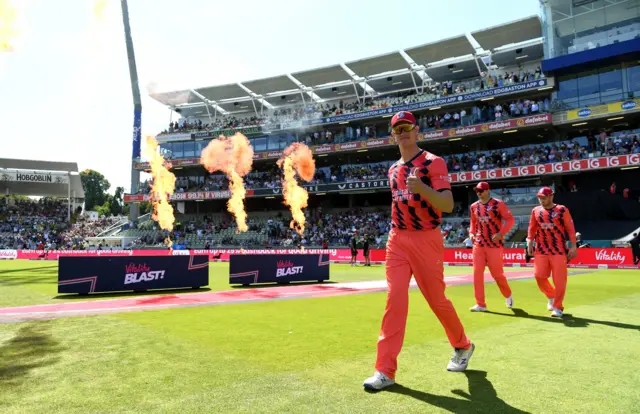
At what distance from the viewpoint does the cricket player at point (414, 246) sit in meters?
4.16

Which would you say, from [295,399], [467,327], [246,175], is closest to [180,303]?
[467,327]

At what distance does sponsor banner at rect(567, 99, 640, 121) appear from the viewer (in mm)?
33406

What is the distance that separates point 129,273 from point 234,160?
125 feet

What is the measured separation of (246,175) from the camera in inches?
2035

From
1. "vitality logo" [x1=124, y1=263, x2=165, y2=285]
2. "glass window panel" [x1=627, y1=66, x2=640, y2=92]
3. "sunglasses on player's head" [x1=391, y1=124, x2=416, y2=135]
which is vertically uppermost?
"glass window panel" [x1=627, y1=66, x2=640, y2=92]

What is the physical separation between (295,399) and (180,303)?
7.17 meters

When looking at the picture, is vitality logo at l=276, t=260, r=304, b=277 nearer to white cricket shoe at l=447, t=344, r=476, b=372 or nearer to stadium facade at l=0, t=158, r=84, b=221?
white cricket shoe at l=447, t=344, r=476, b=372

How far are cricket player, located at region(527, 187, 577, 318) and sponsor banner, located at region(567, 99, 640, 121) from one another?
31680mm

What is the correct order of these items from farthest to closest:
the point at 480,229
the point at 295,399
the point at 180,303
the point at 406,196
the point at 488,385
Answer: the point at 180,303 < the point at 480,229 < the point at 406,196 < the point at 488,385 < the point at 295,399

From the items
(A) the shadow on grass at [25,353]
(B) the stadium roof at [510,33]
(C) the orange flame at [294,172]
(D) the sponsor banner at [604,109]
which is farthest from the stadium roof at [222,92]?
(A) the shadow on grass at [25,353]

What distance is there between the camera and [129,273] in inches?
507

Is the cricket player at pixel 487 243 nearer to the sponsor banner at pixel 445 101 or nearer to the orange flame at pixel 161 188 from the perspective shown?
the sponsor banner at pixel 445 101

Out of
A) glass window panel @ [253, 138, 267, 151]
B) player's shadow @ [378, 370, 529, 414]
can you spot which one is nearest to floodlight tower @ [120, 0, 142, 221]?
glass window panel @ [253, 138, 267, 151]

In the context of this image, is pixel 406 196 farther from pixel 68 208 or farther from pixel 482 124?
pixel 68 208
